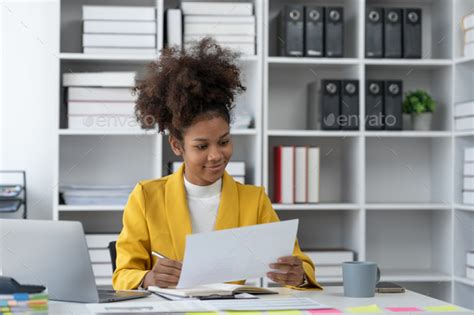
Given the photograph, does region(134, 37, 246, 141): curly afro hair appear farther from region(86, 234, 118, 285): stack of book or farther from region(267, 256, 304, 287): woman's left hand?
region(86, 234, 118, 285): stack of book

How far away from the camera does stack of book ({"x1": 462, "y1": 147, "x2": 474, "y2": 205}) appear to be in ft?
11.7

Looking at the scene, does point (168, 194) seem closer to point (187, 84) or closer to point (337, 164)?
point (187, 84)

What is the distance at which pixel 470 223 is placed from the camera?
12.1 feet

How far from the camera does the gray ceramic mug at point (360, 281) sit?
188cm

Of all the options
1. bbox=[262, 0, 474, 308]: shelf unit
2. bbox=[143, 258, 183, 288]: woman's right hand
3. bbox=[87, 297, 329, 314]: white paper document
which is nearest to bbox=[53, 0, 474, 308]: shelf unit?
bbox=[262, 0, 474, 308]: shelf unit

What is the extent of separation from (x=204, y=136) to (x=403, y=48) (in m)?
1.71

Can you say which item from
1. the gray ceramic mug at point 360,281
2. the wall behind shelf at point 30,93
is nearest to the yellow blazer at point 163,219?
the gray ceramic mug at point 360,281

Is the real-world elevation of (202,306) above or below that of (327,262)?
above

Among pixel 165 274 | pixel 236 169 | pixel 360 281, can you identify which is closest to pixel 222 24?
pixel 236 169

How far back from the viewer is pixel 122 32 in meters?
3.49

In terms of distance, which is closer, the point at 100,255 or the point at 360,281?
the point at 360,281

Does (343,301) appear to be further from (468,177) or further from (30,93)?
(30,93)

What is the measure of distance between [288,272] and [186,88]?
633 millimetres

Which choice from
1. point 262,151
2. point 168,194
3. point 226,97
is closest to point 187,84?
point 226,97
